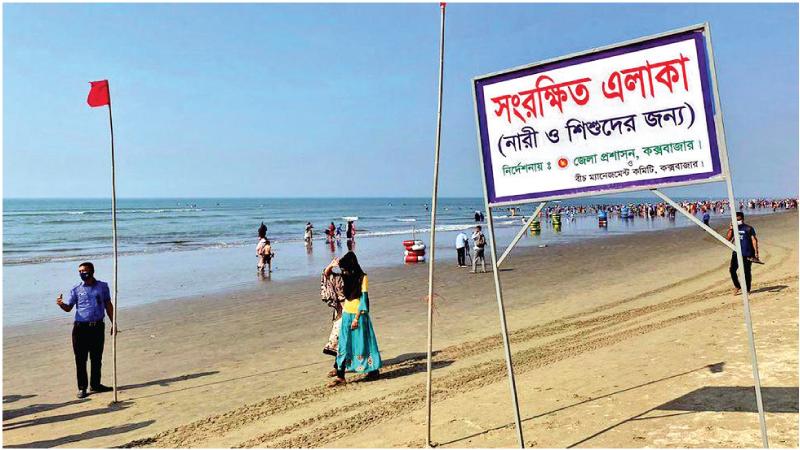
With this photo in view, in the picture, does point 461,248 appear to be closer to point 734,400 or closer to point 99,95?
point 99,95

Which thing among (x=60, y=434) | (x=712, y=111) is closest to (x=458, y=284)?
(x=60, y=434)

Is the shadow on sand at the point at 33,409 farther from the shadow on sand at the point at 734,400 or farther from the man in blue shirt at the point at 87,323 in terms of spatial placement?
the shadow on sand at the point at 734,400

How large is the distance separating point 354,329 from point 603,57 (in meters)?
5.06

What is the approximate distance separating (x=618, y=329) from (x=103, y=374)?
921 cm

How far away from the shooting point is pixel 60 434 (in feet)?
22.5

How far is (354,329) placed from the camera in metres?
8.15

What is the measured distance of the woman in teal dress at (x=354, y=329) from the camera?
319 inches

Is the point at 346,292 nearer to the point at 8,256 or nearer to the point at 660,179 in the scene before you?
the point at 660,179

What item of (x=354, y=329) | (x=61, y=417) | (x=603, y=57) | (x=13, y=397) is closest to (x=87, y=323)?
(x=61, y=417)

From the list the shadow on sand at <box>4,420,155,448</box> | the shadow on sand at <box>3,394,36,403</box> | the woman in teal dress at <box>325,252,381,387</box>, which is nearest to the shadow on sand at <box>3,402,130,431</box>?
the shadow on sand at <box>4,420,155,448</box>

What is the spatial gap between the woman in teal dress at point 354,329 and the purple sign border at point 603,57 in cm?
323

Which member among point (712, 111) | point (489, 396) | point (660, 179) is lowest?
point (489, 396)

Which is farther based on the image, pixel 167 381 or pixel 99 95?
pixel 167 381

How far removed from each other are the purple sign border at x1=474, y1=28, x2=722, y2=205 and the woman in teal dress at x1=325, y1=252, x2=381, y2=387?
10.6 feet
